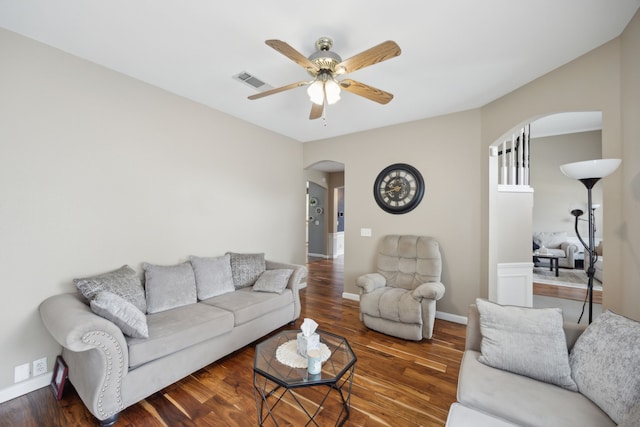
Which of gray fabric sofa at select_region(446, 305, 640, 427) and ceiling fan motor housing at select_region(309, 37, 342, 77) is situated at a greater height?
ceiling fan motor housing at select_region(309, 37, 342, 77)

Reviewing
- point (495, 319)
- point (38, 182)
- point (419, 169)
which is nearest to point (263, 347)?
point (495, 319)

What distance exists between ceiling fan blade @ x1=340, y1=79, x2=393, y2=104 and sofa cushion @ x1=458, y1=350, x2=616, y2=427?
206cm

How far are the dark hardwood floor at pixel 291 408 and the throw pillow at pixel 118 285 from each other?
0.74m

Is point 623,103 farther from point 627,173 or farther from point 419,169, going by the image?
point 419,169

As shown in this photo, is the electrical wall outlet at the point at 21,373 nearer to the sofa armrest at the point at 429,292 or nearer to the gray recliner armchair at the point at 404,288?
the gray recliner armchair at the point at 404,288

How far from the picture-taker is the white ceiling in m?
1.68

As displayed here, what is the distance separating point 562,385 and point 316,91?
7.84ft

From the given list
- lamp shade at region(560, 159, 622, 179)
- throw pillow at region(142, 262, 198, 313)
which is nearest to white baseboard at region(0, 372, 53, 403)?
throw pillow at region(142, 262, 198, 313)

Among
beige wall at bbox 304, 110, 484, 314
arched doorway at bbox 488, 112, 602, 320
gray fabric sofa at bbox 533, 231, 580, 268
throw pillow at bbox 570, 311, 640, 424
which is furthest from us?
gray fabric sofa at bbox 533, 231, 580, 268

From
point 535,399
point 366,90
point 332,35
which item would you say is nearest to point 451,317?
point 535,399

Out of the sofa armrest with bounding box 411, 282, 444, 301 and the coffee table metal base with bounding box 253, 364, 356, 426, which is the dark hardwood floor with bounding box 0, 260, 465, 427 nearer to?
the coffee table metal base with bounding box 253, 364, 356, 426

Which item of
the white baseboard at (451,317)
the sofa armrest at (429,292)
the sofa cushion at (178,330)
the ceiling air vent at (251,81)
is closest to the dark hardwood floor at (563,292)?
the white baseboard at (451,317)

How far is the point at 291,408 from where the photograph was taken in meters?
1.84

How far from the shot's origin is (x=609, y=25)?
1783mm
